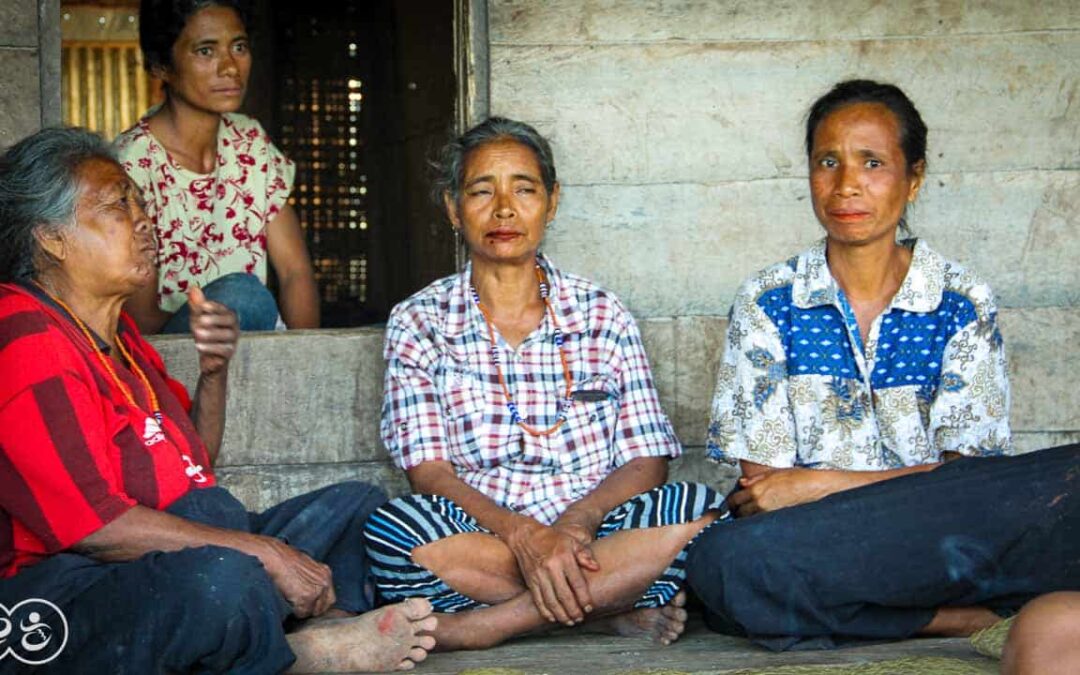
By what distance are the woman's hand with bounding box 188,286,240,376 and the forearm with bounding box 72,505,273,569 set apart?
423 mm

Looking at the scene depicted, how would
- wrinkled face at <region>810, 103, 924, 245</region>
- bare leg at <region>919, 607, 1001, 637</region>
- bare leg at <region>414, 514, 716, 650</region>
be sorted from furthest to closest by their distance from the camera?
wrinkled face at <region>810, 103, 924, 245</region> < bare leg at <region>414, 514, 716, 650</region> < bare leg at <region>919, 607, 1001, 637</region>

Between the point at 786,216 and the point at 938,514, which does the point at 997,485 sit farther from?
the point at 786,216

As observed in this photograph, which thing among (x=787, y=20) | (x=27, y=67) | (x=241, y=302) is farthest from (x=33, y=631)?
(x=787, y=20)

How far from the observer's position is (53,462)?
9.41ft

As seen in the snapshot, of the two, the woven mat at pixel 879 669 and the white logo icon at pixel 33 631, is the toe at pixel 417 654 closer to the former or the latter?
the woven mat at pixel 879 669

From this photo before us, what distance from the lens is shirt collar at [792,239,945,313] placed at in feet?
11.6

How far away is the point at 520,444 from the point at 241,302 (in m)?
0.98

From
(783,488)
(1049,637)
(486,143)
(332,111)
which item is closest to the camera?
(1049,637)

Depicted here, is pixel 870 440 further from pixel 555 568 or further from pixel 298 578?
pixel 298 578

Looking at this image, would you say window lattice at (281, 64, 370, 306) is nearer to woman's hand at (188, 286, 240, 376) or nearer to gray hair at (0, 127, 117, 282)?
woman's hand at (188, 286, 240, 376)

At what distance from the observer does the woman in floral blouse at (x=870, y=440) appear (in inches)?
124

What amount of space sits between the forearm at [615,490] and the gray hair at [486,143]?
77cm

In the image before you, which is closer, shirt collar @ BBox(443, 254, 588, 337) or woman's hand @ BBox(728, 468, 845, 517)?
woman's hand @ BBox(728, 468, 845, 517)

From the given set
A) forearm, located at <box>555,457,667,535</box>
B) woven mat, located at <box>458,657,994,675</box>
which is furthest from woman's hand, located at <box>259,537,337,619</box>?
forearm, located at <box>555,457,667,535</box>
